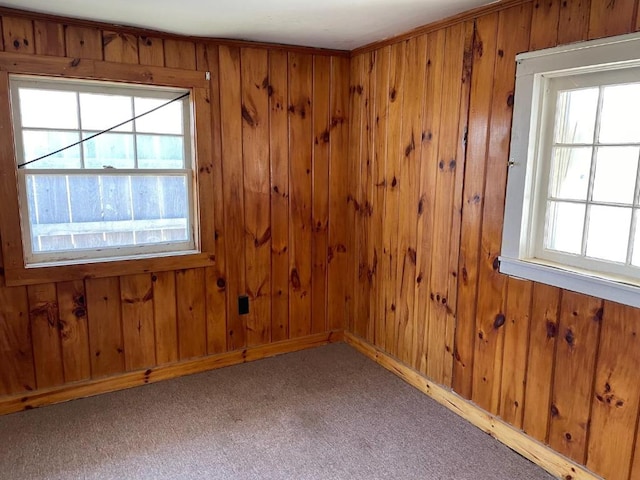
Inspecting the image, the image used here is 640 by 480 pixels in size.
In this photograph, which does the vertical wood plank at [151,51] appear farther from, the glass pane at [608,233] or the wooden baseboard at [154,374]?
the glass pane at [608,233]

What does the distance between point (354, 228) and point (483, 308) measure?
4.18 feet

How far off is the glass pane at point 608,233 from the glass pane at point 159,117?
2340mm

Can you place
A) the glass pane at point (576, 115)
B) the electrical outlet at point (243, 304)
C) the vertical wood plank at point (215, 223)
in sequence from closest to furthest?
the glass pane at point (576, 115), the vertical wood plank at point (215, 223), the electrical outlet at point (243, 304)

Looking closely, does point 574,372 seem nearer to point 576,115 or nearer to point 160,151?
point 576,115

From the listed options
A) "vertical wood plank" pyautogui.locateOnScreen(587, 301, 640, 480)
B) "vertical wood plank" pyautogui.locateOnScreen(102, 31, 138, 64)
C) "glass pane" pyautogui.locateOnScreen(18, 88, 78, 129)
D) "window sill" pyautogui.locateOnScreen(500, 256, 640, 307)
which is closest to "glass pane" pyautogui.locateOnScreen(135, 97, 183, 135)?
"vertical wood plank" pyautogui.locateOnScreen(102, 31, 138, 64)

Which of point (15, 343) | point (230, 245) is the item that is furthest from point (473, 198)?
point (15, 343)

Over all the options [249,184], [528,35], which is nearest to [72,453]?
[249,184]

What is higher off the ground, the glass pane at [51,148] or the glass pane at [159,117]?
the glass pane at [159,117]

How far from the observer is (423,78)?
2.66 meters

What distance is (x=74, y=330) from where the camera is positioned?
2674 millimetres

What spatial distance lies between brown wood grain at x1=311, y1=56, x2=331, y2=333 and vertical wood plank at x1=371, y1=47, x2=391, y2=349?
37 centimetres

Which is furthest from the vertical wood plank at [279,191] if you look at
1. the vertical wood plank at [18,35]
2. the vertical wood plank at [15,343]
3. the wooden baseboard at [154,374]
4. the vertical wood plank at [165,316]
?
the vertical wood plank at [15,343]

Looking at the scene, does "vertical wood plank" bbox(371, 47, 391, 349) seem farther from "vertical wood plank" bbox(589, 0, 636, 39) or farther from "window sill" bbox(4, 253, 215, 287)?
"vertical wood plank" bbox(589, 0, 636, 39)

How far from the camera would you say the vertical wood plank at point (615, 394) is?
1.78 m
